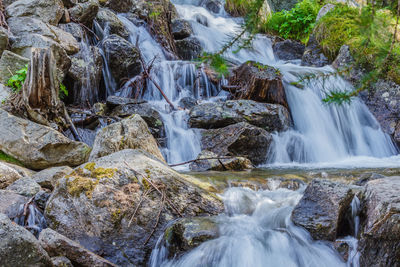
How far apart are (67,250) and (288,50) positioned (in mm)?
13701

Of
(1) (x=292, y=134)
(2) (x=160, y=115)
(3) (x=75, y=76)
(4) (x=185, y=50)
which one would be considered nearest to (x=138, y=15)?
(4) (x=185, y=50)

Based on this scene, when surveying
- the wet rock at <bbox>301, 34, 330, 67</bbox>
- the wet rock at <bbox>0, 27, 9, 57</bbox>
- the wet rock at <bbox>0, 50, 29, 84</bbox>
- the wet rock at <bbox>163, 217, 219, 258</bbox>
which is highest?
the wet rock at <bbox>301, 34, 330, 67</bbox>

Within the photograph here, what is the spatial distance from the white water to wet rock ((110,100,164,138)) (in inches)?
170

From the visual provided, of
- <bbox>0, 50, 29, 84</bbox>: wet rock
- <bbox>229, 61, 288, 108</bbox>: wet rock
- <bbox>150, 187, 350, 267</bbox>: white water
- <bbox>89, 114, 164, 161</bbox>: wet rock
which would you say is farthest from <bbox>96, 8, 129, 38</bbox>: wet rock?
<bbox>150, 187, 350, 267</bbox>: white water

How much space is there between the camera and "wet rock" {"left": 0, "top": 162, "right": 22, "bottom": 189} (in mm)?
4160

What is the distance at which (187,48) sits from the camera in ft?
42.5

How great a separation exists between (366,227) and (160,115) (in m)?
5.87

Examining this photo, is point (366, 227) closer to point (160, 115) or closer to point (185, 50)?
point (160, 115)

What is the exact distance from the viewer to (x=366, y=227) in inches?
A: 118

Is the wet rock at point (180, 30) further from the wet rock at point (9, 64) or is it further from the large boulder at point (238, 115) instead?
the wet rock at point (9, 64)

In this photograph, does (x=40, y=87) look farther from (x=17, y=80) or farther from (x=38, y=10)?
(x=38, y=10)

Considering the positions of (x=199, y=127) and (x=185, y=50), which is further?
(x=185, y=50)

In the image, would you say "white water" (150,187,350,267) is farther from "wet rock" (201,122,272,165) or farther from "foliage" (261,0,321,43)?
"foliage" (261,0,321,43)

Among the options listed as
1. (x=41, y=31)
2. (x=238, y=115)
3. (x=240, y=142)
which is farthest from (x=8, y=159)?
(x=238, y=115)
